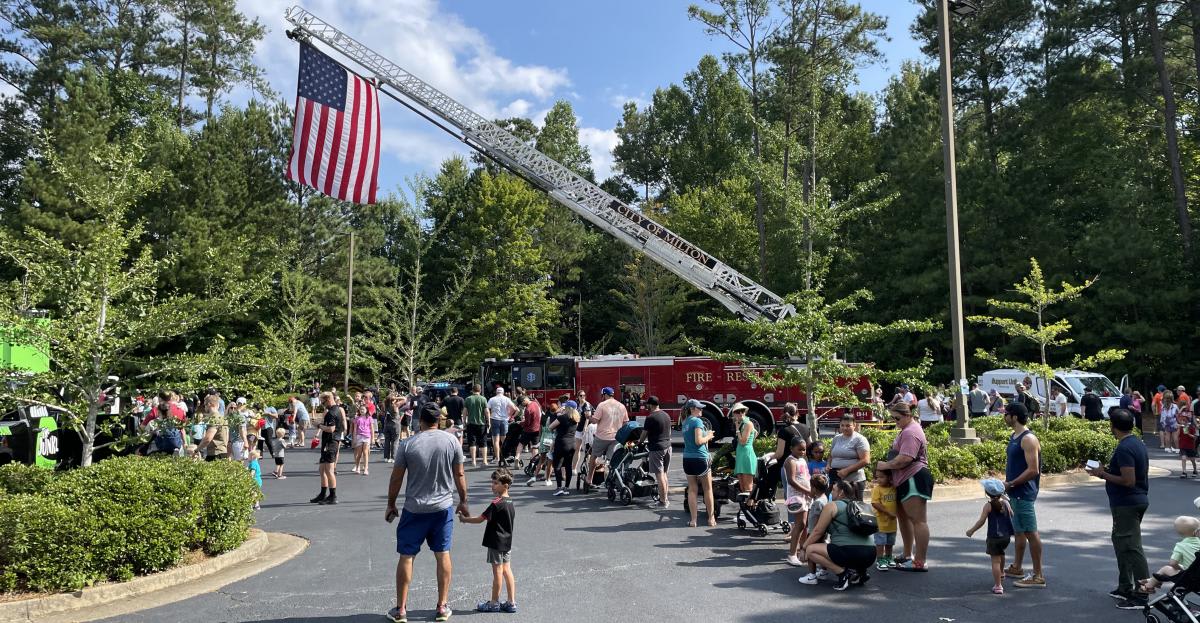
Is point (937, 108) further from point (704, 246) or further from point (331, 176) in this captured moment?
point (331, 176)

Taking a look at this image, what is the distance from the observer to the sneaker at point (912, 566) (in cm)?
799

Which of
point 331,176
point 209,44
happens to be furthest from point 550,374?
point 209,44

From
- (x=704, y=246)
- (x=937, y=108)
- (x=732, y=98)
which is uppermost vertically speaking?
(x=732, y=98)

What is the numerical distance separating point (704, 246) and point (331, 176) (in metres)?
26.4

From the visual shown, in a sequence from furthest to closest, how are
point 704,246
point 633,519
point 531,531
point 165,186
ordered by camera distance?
point 704,246
point 165,186
point 633,519
point 531,531

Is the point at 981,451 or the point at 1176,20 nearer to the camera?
the point at 981,451

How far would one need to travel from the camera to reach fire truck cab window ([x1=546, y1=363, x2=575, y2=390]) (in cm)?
2619

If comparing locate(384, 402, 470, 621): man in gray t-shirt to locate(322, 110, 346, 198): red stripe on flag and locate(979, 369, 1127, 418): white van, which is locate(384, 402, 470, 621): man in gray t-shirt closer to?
locate(322, 110, 346, 198): red stripe on flag

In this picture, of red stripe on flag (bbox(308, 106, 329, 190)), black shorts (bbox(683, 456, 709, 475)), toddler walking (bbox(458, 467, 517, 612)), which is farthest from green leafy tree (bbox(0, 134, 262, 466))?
red stripe on flag (bbox(308, 106, 329, 190))

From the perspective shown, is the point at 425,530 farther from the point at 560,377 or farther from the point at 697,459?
the point at 560,377

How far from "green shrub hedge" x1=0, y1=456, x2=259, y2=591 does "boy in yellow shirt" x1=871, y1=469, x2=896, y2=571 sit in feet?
22.4

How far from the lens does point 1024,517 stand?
7.31 metres

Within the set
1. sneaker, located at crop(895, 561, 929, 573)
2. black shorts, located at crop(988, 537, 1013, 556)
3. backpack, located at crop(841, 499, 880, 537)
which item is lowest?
sneaker, located at crop(895, 561, 929, 573)

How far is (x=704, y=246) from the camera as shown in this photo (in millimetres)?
42469
